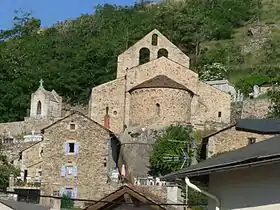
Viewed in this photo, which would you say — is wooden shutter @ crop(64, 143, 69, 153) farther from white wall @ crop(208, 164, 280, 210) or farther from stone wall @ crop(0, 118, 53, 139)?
white wall @ crop(208, 164, 280, 210)

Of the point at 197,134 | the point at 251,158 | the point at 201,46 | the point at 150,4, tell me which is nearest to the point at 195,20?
the point at 201,46

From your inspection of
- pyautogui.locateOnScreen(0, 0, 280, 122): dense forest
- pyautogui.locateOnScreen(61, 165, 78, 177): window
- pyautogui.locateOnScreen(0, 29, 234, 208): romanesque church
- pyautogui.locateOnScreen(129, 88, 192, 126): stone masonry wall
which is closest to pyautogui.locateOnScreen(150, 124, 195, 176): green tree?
pyautogui.locateOnScreen(0, 29, 234, 208): romanesque church

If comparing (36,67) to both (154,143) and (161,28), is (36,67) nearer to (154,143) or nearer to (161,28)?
(161,28)

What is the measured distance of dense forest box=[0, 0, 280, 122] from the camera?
90.2 metres

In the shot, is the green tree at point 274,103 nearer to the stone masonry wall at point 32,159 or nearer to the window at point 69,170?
the window at point 69,170

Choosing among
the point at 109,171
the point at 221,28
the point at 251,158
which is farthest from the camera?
the point at 221,28

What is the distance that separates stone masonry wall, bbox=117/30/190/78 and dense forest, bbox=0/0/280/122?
12677 mm

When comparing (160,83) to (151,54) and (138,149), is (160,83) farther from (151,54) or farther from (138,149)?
(151,54)

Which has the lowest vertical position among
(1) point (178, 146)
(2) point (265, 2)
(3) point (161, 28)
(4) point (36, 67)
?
(1) point (178, 146)

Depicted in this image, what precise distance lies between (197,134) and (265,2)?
79714 mm

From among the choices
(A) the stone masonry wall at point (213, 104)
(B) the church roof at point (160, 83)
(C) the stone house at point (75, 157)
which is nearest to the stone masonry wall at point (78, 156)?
(C) the stone house at point (75, 157)

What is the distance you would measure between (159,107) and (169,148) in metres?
8.74

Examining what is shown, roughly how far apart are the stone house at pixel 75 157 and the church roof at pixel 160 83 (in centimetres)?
981

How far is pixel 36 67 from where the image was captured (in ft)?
314
